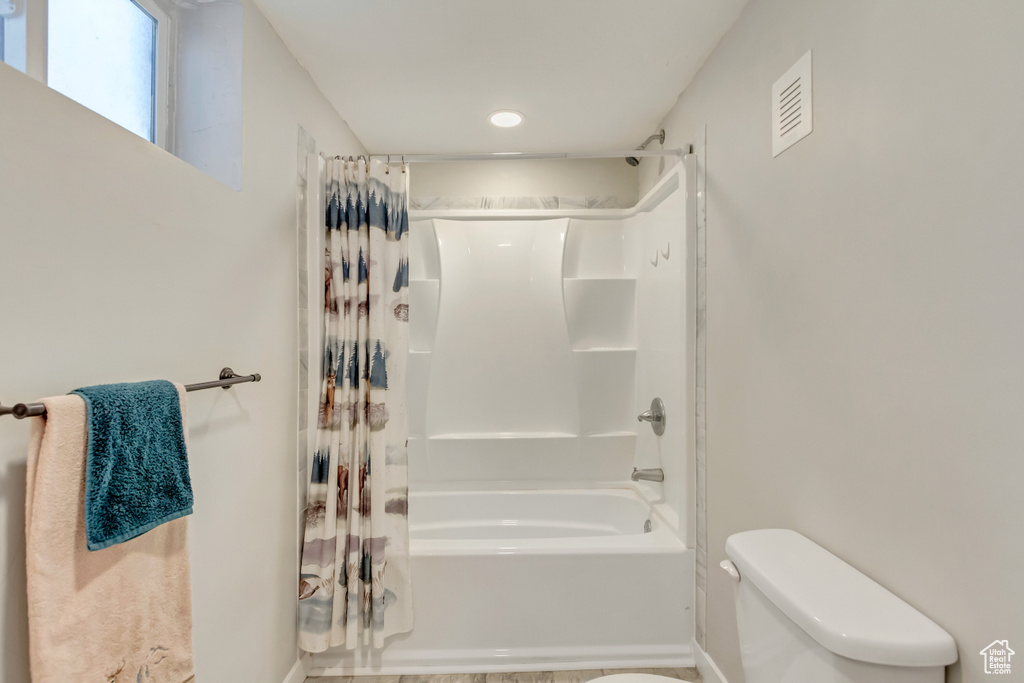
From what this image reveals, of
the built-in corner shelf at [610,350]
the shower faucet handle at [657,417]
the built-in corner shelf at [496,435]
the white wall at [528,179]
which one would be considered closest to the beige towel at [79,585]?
the built-in corner shelf at [496,435]

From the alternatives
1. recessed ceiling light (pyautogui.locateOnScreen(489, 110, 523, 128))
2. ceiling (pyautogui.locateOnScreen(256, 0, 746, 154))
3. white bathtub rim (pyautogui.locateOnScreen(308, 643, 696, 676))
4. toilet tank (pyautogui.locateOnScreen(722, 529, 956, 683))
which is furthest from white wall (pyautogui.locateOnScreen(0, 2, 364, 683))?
toilet tank (pyautogui.locateOnScreen(722, 529, 956, 683))

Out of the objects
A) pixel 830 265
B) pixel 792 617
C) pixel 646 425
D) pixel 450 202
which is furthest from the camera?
pixel 450 202

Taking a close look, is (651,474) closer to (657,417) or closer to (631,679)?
(657,417)

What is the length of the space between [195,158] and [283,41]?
59 centimetres

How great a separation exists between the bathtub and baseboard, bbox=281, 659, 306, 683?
1.8 inches

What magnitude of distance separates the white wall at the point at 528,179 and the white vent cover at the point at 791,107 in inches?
61.9

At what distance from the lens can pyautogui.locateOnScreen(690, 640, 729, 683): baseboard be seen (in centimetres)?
171

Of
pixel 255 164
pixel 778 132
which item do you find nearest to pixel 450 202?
pixel 255 164

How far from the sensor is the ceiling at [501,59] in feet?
5.09

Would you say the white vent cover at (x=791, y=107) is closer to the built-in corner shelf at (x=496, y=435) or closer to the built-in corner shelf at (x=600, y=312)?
the built-in corner shelf at (x=600, y=312)

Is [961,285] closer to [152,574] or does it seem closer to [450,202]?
[152,574]

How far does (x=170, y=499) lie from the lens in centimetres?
96

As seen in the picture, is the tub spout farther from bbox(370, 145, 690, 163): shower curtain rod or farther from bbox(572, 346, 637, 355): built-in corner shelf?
bbox(370, 145, 690, 163): shower curtain rod

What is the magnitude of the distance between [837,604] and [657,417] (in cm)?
142
